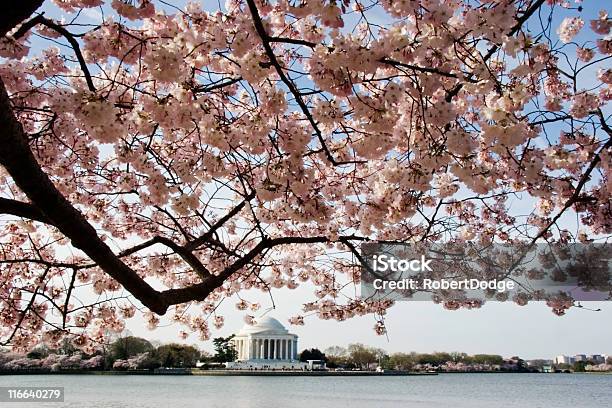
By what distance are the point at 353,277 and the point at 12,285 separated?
506cm

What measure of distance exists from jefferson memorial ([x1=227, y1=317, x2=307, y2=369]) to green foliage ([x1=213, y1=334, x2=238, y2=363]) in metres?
1.35

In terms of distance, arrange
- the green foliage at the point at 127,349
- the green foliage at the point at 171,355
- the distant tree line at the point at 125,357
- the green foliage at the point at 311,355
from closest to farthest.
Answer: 1. the distant tree line at the point at 125,357
2. the green foliage at the point at 127,349
3. the green foliage at the point at 171,355
4. the green foliage at the point at 311,355

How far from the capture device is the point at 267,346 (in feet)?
266

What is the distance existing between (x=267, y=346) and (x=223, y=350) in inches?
247

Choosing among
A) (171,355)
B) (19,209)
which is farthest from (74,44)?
(171,355)

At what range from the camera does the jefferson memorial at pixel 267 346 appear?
79562 millimetres

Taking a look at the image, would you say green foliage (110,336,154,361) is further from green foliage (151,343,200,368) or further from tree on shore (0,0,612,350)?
tree on shore (0,0,612,350)

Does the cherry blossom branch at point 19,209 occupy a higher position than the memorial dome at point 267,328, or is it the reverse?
the memorial dome at point 267,328

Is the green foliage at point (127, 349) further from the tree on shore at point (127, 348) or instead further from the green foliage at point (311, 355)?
the green foliage at point (311, 355)

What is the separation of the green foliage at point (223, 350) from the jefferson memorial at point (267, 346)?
1347 millimetres

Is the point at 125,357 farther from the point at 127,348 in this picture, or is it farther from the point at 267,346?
the point at 267,346

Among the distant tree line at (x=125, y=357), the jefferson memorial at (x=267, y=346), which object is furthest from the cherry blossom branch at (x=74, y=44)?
the jefferson memorial at (x=267, y=346)

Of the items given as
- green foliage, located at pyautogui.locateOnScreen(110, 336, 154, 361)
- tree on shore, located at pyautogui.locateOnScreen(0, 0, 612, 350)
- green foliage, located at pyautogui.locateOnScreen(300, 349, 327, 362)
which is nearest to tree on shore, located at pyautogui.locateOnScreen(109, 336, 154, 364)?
green foliage, located at pyautogui.locateOnScreen(110, 336, 154, 361)

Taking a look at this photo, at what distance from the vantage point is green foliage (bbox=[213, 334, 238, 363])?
79.9 metres
